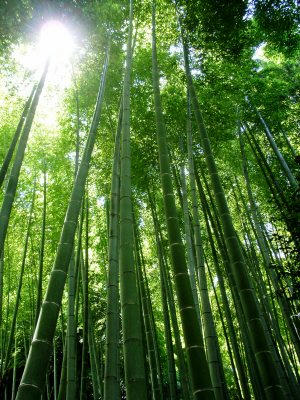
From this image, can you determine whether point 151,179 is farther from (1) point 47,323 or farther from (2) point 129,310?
(1) point 47,323

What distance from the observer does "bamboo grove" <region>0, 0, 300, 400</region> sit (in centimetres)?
209

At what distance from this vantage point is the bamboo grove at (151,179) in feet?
6.86

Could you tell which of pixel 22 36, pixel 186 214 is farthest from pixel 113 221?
pixel 22 36

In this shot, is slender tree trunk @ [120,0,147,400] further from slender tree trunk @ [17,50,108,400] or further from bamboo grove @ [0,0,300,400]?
Result: slender tree trunk @ [17,50,108,400]

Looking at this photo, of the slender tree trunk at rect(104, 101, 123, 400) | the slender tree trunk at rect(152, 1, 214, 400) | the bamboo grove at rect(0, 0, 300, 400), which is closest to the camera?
the slender tree trunk at rect(152, 1, 214, 400)

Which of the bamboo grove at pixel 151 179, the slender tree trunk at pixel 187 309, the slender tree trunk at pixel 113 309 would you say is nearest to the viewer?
the slender tree trunk at pixel 187 309

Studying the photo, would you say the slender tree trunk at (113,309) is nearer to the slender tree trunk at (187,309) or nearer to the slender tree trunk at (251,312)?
the slender tree trunk at (187,309)

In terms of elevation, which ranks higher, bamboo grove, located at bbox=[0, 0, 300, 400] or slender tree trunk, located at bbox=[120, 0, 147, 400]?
bamboo grove, located at bbox=[0, 0, 300, 400]

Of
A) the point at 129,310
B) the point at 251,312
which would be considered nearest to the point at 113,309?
the point at 129,310

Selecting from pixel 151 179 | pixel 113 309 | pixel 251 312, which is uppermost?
pixel 151 179

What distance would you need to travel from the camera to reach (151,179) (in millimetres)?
7164

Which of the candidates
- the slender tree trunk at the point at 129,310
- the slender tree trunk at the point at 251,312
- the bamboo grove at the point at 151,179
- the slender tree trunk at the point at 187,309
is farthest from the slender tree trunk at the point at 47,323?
the slender tree trunk at the point at 251,312

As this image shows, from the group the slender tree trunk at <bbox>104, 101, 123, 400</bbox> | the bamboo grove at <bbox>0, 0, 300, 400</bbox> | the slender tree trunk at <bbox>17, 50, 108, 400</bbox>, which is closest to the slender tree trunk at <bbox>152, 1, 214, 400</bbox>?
the bamboo grove at <bbox>0, 0, 300, 400</bbox>

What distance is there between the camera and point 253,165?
812cm
